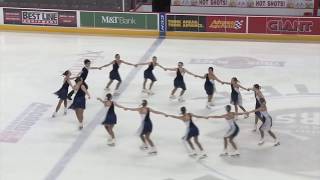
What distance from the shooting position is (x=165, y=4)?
26859 mm

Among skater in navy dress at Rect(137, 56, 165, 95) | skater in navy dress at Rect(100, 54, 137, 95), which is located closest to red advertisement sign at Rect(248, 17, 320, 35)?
skater in navy dress at Rect(137, 56, 165, 95)

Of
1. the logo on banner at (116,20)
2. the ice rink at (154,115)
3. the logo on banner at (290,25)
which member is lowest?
the ice rink at (154,115)

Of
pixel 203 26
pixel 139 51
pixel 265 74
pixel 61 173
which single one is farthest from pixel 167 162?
pixel 203 26

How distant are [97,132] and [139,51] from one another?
27.7ft

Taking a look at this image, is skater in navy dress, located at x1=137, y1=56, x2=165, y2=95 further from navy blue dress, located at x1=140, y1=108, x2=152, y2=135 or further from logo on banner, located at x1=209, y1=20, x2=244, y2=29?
logo on banner, located at x1=209, y1=20, x2=244, y2=29

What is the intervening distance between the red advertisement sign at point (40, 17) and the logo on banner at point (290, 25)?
7.99 metres

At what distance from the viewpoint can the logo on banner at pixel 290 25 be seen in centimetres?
2438

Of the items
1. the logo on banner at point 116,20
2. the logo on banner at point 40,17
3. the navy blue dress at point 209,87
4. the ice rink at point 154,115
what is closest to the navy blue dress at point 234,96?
the ice rink at point 154,115

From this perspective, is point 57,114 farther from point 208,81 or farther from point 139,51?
point 139,51

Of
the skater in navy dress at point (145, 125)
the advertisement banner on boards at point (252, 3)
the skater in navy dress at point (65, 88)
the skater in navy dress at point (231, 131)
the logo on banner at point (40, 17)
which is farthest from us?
the advertisement banner on boards at point (252, 3)

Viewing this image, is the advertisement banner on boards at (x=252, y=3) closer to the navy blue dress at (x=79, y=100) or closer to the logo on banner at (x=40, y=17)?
the logo on banner at (x=40, y=17)

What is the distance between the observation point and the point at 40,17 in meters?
26.3

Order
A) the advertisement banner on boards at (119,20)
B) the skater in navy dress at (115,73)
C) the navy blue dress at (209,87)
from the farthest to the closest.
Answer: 1. the advertisement banner on boards at (119,20)
2. the skater in navy dress at (115,73)
3. the navy blue dress at (209,87)

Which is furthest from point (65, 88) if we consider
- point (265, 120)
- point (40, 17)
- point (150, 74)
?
point (40, 17)
